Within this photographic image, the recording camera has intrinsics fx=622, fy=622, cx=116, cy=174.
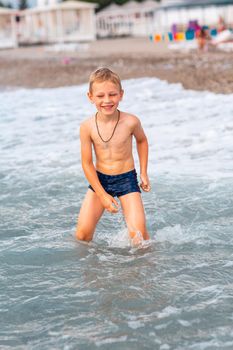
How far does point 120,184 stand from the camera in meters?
4.53

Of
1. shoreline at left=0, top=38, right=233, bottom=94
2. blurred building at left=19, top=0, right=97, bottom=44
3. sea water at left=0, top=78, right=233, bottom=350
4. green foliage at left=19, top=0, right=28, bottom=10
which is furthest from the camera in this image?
green foliage at left=19, top=0, right=28, bottom=10

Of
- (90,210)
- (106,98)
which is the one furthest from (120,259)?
(106,98)

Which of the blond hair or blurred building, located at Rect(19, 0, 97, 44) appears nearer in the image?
the blond hair

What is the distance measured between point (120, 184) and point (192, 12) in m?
45.0

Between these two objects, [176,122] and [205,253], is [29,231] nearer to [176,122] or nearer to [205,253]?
[205,253]

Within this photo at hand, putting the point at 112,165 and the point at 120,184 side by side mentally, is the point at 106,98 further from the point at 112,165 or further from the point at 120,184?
the point at 120,184

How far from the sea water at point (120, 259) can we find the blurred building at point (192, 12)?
119 ft

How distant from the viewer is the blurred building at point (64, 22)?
40469mm

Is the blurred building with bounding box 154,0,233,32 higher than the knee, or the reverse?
the blurred building with bounding box 154,0,233,32

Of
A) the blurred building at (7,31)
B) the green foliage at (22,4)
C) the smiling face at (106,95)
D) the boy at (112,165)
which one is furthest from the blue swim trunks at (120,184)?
the green foliage at (22,4)

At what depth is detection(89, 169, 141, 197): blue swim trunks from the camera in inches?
178

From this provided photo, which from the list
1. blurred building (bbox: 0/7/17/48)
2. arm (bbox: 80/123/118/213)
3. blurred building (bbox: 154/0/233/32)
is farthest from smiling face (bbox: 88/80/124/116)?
blurred building (bbox: 154/0/233/32)

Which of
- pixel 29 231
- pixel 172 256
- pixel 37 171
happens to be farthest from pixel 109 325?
pixel 37 171

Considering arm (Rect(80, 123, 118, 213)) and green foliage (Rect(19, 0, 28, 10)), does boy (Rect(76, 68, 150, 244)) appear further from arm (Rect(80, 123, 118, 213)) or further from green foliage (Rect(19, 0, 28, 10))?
green foliage (Rect(19, 0, 28, 10))
